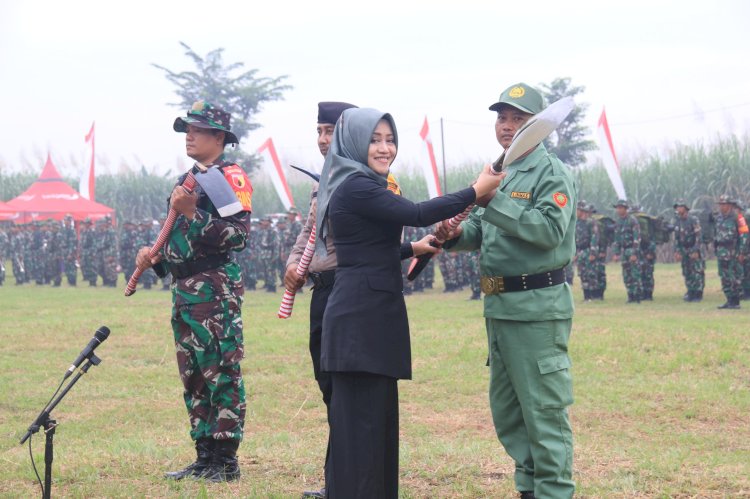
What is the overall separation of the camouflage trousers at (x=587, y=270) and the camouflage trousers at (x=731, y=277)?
2.55 meters

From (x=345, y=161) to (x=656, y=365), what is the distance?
6.48m

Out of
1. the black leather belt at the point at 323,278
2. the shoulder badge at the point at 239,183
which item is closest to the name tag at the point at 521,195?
the black leather belt at the point at 323,278

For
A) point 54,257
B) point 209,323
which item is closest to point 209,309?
point 209,323

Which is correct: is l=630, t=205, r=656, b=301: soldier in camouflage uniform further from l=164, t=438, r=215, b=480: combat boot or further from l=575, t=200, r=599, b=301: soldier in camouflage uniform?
l=164, t=438, r=215, b=480: combat boot

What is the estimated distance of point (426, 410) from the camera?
Result: 7863 millimetres

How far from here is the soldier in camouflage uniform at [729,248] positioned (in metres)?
15.9

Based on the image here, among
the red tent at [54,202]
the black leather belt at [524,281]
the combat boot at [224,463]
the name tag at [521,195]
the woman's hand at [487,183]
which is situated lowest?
the combat boot at [224,463]

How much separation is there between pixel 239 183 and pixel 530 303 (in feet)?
6.47

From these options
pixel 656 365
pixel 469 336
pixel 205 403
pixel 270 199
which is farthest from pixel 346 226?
pixel 270 199

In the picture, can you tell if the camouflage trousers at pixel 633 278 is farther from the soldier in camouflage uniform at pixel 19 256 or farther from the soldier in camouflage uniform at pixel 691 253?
the soldier in camouflage uniform at pixel 19 256

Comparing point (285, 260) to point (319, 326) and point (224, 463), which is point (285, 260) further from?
point (319, 326)

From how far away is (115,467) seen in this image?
18.3 feet

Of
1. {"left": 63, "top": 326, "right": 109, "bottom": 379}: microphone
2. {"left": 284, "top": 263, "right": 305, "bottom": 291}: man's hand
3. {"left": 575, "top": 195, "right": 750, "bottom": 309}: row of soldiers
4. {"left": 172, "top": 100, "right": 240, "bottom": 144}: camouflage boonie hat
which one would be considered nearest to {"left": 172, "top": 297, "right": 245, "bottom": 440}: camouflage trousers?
{"left": 284, "top": 263, "right": 305, "bottom": 291}: man's hand

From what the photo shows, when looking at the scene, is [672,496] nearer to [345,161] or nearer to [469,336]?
[345,161]
